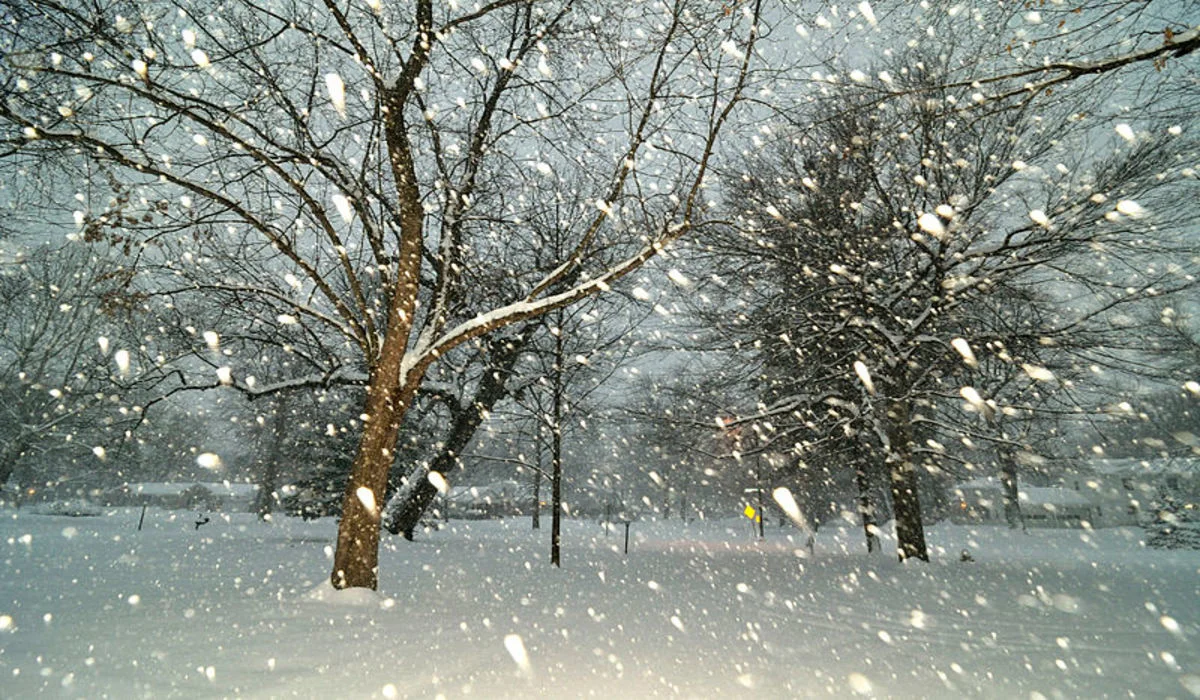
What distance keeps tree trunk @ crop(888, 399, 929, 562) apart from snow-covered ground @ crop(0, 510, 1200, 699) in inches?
49.2

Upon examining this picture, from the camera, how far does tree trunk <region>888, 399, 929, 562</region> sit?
9828 millimetres

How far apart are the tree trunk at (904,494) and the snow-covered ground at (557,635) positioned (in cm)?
125

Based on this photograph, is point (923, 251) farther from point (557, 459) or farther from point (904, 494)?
point (557, 459)

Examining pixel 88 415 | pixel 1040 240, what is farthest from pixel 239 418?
pixel 1040 240

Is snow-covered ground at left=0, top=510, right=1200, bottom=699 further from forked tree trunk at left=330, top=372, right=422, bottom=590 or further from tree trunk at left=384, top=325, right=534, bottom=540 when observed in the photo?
tree trunk at left=384, top=325, right=534, bottom=540

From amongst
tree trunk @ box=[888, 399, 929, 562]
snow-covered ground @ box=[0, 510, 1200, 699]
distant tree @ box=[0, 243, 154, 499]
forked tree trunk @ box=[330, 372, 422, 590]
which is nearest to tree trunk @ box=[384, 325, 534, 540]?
snow-covered ground @ box=[0, 510, 1200, 699]

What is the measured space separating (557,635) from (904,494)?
791 centimetres

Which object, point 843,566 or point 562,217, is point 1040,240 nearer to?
point 843,566

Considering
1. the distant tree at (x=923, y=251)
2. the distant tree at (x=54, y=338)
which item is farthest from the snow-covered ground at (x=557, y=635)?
the distant tree at (x=54, y=338)

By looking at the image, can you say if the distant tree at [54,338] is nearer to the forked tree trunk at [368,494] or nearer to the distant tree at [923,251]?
the forked tree trunk at [368,494]

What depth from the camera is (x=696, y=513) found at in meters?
78.7

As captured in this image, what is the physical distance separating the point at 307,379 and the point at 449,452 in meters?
4.76

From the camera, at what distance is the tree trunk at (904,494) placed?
9828 mm

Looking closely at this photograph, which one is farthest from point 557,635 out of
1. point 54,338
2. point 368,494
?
point 54,338
